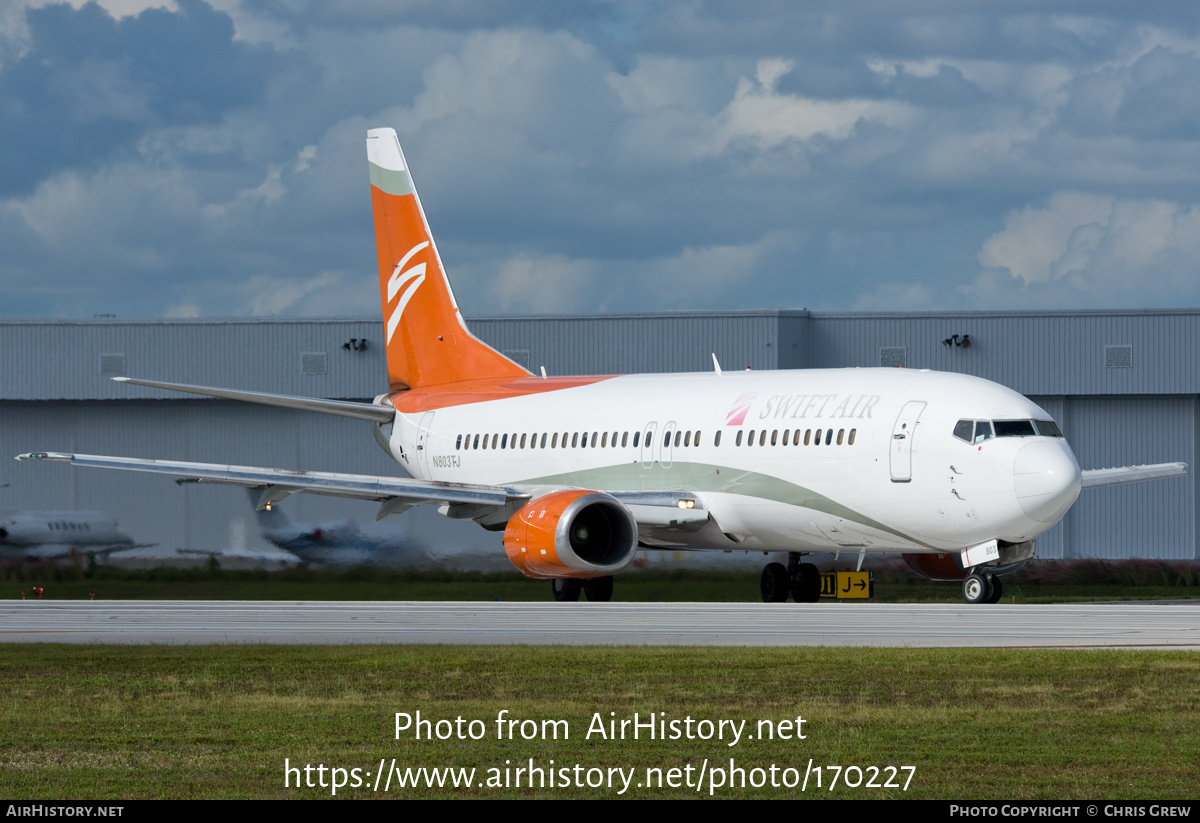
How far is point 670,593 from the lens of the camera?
33719 millimetres

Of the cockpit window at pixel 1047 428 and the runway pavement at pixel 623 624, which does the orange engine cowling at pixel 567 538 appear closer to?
the runway pavement at pixel 623 624

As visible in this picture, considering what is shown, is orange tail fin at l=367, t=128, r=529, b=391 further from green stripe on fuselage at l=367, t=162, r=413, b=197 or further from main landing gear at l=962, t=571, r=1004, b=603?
main landing gear at l=962, t=571, r=1004, b=603

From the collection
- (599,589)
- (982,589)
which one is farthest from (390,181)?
(982,589)

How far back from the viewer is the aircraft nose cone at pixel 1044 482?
25.9 m

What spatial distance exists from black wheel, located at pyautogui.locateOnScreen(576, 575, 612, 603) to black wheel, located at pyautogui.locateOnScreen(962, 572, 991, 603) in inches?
267

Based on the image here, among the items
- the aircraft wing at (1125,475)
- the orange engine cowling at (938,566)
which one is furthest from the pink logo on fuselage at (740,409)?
the aircraft wing at (1125,475)

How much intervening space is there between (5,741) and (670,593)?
22.6 meters

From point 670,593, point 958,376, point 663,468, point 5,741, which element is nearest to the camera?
point 5,741

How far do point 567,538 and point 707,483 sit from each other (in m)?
3.34

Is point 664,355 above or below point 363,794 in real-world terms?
above

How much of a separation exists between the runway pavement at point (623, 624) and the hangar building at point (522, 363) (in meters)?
15.5

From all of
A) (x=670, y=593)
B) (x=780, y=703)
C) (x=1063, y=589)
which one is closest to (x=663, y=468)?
(x=670, y=593)

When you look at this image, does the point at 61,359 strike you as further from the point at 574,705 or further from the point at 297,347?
the point at 574,705

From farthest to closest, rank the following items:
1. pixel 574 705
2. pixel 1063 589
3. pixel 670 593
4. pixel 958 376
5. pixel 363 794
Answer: pixel 1063 589 → pixel 670 593 → pixel 958 376 → pixel 574 705 → pixel 363 794
